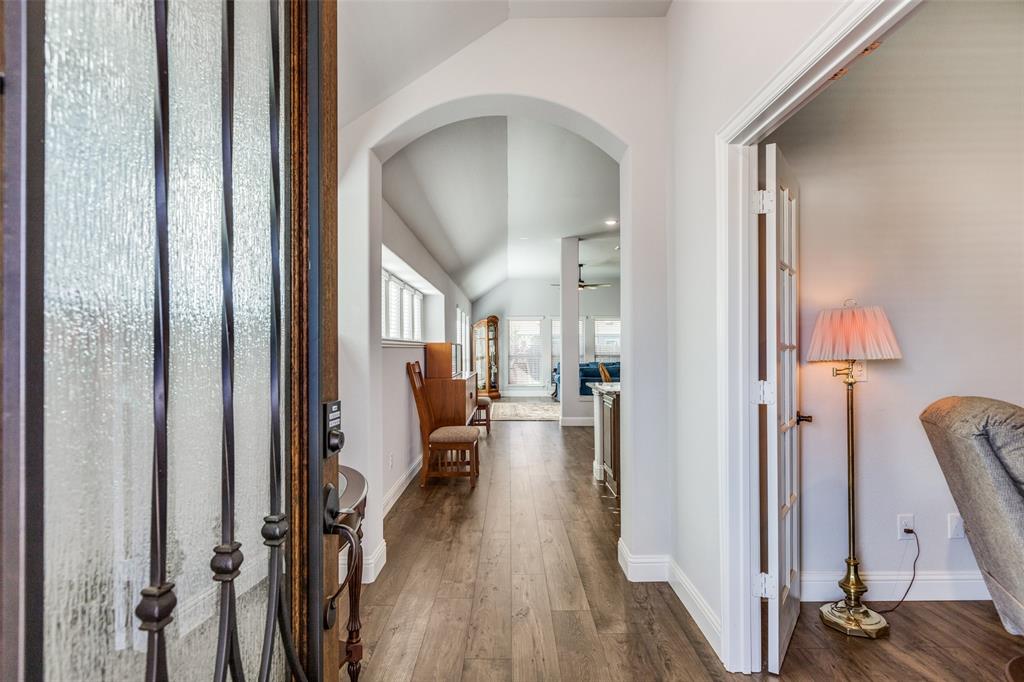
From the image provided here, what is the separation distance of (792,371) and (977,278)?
1.14 metres

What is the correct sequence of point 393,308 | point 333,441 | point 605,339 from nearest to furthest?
point 333,441
point 393,308
point 605,339

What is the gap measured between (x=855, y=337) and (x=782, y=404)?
50 centimetres

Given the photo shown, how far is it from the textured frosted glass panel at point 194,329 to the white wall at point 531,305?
1205cm

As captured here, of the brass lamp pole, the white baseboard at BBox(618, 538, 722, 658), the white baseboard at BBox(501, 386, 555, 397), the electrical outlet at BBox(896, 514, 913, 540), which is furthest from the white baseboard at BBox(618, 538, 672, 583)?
the white baseboard at BBox(501, 386, 555, 397)

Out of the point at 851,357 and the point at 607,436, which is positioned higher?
the point at 851,357

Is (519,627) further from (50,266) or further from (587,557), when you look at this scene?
(50,266)

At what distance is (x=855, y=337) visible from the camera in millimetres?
2119

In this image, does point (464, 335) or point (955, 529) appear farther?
point (464, 335)

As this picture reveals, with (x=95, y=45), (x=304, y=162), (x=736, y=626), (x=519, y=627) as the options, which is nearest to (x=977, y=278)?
(x=736, y=626)

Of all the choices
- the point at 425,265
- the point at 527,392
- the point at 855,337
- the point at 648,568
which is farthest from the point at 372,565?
the point at 527,392

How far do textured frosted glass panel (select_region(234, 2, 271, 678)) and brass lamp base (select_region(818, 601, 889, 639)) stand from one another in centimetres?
244

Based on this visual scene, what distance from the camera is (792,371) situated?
215cm

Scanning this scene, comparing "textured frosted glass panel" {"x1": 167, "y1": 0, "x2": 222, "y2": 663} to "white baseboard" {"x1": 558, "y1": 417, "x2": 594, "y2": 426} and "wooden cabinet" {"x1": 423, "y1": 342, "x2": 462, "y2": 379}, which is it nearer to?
"wooden cabinet" {"x1": 423, "y1": 342, "x2": 462, "y2": 379}

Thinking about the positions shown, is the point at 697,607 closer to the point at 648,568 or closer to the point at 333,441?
the point at 648,568
